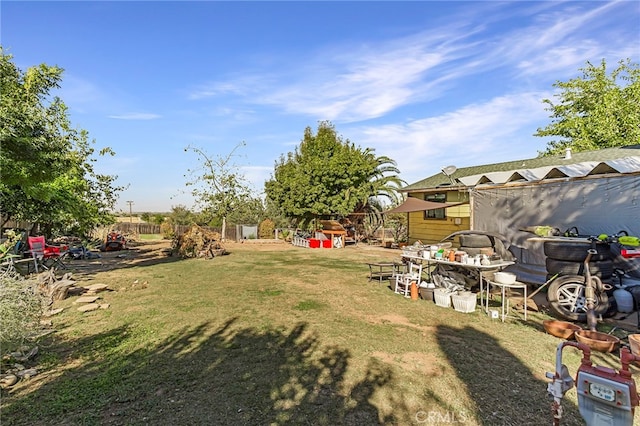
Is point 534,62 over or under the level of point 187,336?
over

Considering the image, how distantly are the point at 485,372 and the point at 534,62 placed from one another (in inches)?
470

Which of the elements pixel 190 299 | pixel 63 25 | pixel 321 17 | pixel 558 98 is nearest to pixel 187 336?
pixel 190 299

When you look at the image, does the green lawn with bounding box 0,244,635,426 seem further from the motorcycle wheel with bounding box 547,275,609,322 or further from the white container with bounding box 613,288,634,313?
the white container with bounding box 613,288,634,313

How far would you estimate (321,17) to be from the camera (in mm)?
10516

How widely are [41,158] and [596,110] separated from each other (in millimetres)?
24456

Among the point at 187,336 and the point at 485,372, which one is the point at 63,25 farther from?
the point at 485,372

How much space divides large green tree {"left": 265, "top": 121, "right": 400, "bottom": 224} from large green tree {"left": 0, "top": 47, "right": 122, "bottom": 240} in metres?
10.3

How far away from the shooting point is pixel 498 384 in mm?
3418

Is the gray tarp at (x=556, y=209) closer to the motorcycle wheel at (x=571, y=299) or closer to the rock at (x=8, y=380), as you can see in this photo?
the motorcycle wheel at (x=571, y=299)

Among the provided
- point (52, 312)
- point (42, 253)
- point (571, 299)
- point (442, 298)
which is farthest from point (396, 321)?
point (42, 253)

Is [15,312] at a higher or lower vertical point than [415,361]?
higher

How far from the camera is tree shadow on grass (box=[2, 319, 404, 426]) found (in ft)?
9.34

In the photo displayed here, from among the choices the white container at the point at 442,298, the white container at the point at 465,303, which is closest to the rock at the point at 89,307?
the white container at the point at 442,298

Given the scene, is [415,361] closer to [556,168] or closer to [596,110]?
[556,168]
